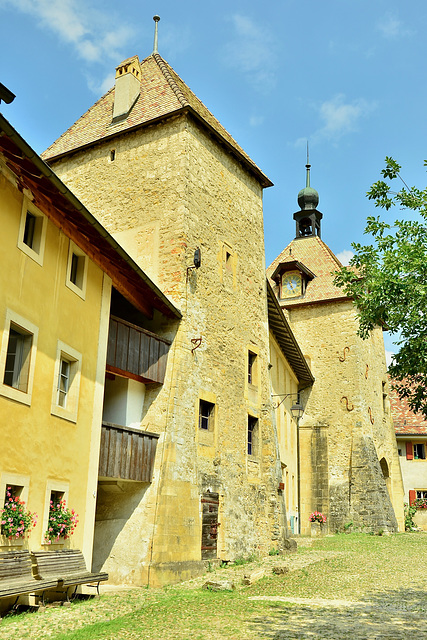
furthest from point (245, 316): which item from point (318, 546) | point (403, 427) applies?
point (403, 427)

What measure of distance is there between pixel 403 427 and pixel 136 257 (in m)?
24.6

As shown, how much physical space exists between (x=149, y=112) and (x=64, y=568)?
A: 471 inches

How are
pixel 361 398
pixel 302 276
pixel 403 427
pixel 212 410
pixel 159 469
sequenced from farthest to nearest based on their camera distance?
pixel 403 427 → pixel 302 276 → pixel 361 398 → pixel 212 410 → pixel 159 469

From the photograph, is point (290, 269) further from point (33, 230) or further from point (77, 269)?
point (33, 230)

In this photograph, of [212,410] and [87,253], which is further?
[212,410]

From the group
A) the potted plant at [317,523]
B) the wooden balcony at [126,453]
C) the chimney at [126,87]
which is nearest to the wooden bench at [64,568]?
the wooden balcony at [126,453]

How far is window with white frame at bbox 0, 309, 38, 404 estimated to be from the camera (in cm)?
943

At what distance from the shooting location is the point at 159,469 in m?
13.6

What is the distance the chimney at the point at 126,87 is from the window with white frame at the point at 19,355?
9.83m

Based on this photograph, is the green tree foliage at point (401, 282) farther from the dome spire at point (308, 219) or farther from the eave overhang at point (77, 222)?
the dome spire at point (308, 219)

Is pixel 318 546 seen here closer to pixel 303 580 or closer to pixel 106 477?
pixel 303 580

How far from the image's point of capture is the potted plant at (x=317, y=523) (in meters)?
25.3

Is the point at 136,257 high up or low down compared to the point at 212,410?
up

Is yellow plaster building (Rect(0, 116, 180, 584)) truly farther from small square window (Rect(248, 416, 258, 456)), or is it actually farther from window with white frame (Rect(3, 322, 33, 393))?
small square window (Rect(248, 416, 258, 456))
